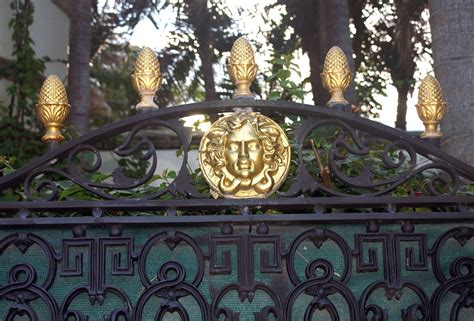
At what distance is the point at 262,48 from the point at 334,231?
654cm

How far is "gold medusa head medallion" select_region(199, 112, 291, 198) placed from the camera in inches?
136

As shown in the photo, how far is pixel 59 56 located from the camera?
1088 cm

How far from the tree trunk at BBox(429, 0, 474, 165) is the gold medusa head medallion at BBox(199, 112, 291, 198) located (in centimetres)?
152

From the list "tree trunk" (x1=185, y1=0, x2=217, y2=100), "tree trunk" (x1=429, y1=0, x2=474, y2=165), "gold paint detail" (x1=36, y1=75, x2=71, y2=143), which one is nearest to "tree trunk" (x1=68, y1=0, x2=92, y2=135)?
"tree trunk" (x1=185, y1=0, x2=217, y2=100)

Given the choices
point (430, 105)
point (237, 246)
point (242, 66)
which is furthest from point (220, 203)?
point (430, 105)

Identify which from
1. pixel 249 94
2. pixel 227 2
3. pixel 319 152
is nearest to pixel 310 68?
pixel 227 2

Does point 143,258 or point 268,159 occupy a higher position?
point 268,159

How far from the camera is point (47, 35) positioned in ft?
34.5

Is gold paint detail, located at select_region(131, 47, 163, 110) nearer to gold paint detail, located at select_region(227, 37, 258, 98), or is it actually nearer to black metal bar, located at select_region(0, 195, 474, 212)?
gold paint detail, located at select_region(227, 37, 258, 98)

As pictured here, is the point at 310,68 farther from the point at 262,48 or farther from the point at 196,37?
the point at 196,37

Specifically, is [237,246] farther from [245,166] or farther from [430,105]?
[430,105]

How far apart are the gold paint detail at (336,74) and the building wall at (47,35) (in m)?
6.20

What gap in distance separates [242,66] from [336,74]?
0.39 meters

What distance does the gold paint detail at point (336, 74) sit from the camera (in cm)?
353
